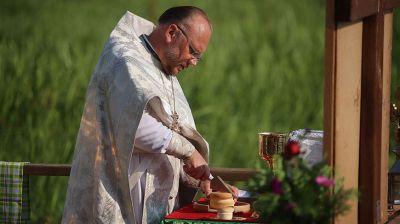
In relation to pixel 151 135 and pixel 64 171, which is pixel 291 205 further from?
pixel 64 171

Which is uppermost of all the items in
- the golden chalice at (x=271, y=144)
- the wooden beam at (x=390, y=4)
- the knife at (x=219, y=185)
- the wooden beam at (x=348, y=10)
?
the wooden beam at (x=390, y=4)

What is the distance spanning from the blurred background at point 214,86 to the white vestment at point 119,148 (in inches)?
153

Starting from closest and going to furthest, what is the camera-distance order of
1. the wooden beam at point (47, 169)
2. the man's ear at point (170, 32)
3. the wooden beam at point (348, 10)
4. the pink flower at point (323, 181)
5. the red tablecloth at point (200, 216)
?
the pink flower at point (323, 181) → the wooden beam at point (348, 10) → the red tablecloth at point (200, 216) → the man's ear at point (170, 32) → the wooden beam at point (47, 169)

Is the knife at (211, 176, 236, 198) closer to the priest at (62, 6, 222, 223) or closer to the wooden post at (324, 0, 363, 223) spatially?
the priest at (62, 6, 222, 223)

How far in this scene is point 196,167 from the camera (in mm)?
5387

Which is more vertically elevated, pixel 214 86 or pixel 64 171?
pixel 214 86

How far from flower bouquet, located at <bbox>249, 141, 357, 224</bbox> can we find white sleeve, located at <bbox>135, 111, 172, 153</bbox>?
124 centimetres

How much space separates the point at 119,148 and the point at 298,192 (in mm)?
1444

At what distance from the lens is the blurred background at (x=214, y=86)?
9.46 metres

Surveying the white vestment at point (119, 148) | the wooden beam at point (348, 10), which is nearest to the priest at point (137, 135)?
the white vestment at point (119, 148)

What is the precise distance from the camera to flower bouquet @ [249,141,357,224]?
397cm

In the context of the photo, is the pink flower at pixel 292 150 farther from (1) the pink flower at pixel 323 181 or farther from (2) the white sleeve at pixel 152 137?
(2) the white sleeve at pixel 152 137

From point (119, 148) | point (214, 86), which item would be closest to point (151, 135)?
point (119, 148)

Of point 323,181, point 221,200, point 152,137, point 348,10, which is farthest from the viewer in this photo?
point 152,137
